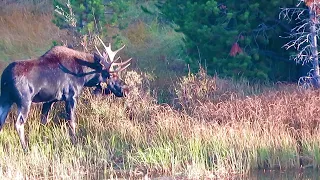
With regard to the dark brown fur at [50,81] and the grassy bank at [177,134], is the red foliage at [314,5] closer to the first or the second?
the grassy bank at [177,134]

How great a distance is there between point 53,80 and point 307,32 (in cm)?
517

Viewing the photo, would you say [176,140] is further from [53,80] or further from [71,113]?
[53,80]

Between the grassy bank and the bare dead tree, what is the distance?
0.61 meters

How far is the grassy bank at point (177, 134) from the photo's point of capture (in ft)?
38.4

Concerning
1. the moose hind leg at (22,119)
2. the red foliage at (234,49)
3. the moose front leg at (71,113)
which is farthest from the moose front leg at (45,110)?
the red foliage at (234,49)

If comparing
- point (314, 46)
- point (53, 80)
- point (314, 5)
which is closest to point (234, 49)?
point (314, 46)

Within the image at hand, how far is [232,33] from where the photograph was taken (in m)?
15.0

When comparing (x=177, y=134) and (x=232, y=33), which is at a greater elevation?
(x=232, y=33)

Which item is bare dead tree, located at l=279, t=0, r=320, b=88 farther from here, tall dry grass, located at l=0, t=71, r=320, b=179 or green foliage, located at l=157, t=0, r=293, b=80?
tall dry grass, located at l=0, t=71, r=320, b=179

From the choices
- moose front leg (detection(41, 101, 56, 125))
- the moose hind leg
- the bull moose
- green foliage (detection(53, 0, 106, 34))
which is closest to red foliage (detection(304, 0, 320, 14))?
the bull moose

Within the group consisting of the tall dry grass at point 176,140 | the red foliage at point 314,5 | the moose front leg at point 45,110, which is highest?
the red foliage at point 314,5

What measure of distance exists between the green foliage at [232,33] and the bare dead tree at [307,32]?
326mm

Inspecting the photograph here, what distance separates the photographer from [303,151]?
1215 cm

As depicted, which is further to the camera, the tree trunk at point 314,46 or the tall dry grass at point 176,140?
the tree trunk at point 314,46
